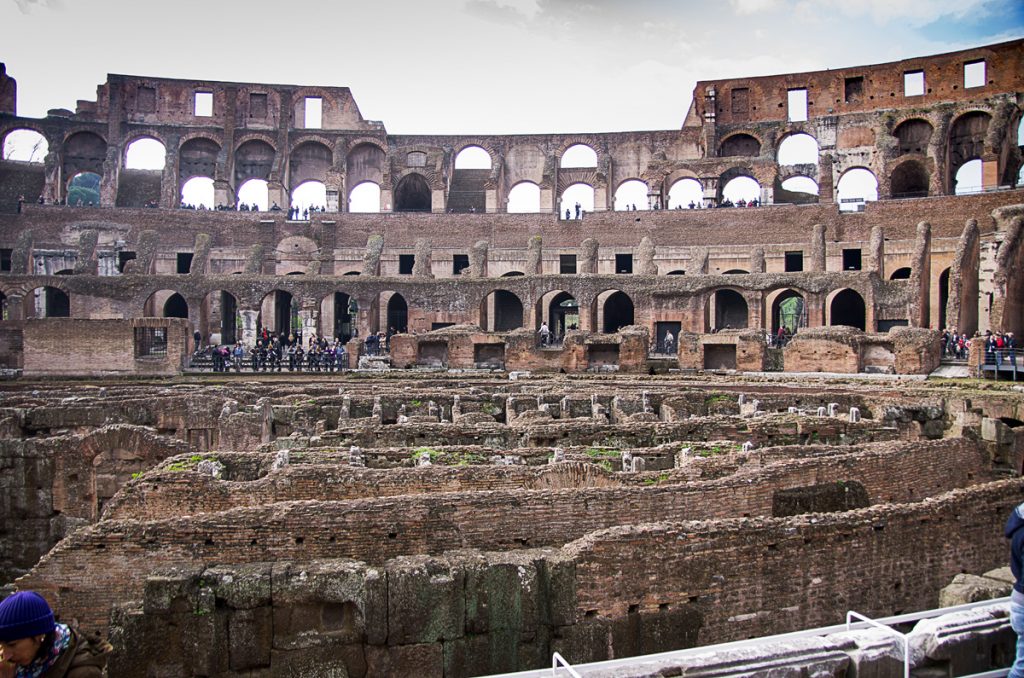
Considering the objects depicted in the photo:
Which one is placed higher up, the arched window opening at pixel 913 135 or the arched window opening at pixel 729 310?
the arched window opening at pixel 913 135

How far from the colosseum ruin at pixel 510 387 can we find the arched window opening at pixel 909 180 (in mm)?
160

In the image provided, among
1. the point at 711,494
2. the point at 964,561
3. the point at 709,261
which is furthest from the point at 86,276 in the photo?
the point at 964,561

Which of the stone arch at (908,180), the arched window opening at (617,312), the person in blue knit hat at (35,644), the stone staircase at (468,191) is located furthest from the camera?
the stone staircase at (468,191)

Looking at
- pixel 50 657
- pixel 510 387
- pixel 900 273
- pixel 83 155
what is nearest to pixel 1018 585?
pixel 50 657

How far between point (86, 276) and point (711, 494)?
32.4 m

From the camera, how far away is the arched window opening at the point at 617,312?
40.3 m

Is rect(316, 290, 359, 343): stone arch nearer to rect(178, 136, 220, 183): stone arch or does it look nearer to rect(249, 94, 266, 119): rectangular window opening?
rect(178, 136, 220, 183): stone arch

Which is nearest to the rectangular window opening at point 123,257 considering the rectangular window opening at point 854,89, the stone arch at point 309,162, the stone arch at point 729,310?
the stone arch at point 309,162

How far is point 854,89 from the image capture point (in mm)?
47281

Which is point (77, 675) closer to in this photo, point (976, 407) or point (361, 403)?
point (361, 403)

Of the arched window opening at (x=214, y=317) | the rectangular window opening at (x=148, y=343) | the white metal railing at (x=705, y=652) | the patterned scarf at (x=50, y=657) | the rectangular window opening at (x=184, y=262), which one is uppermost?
the rectangular window opening at (x=184, y=262)

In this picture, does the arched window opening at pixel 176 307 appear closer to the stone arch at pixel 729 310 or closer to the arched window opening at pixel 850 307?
the stone arch at pixel 729 310

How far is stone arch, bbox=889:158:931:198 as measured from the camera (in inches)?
1756

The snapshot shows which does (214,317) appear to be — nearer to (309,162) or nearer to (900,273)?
(309,162)
